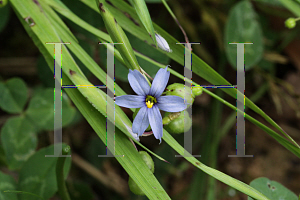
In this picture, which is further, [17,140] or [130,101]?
[17,140]

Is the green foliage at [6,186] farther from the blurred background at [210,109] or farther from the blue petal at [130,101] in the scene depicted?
the blue petal at [130,101]

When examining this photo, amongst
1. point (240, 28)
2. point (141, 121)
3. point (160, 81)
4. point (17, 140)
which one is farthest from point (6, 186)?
point (240, 28)

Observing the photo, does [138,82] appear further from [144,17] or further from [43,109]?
[43,109]

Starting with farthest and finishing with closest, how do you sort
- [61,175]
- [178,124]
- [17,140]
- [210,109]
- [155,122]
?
[210,109]
[17,140]
[61,175]
[178,124]
[155,122]

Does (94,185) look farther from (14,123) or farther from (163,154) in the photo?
(14,123)

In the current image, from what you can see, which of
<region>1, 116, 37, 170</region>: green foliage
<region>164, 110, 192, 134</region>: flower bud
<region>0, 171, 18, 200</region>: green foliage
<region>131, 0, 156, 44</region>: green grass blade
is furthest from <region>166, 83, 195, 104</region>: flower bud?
<region>1, 116, 37, 170</region>: green foliage

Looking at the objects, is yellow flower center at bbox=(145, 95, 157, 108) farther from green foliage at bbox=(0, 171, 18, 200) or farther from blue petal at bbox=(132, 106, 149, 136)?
green foliage at bbox=(0, 171, 18, 200)
